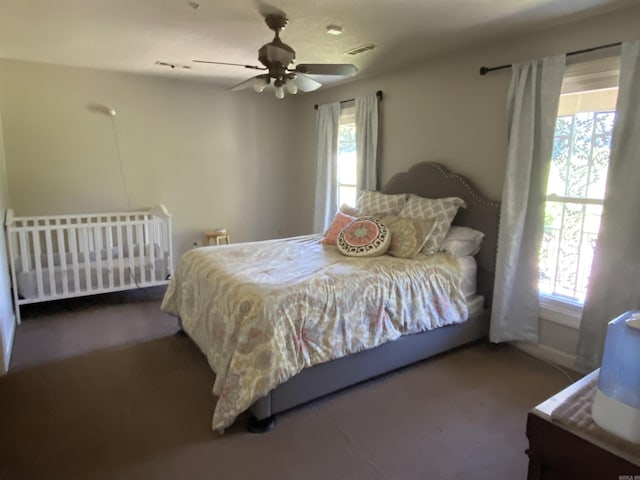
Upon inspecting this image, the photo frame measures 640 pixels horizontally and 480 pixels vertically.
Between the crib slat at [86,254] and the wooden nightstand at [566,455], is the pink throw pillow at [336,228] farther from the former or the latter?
the wooden nightstand at [566,455]

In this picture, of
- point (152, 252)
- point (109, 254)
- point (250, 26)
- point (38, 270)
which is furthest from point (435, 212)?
point (38, 270)

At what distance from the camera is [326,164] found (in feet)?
15.8

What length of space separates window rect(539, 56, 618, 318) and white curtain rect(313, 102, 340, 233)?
2.47m

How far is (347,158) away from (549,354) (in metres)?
2.91

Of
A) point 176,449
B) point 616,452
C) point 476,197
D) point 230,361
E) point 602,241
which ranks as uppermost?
point 476,197

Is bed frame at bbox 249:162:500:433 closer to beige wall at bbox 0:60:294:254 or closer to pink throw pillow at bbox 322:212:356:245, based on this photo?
pink throw pillow at bbox 322:212:356:245

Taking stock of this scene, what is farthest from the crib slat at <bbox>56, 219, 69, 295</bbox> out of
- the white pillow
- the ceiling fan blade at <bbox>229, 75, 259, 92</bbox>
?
the white pillow

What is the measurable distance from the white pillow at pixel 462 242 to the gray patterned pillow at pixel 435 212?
0.06 m

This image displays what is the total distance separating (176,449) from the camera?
1.93 metres

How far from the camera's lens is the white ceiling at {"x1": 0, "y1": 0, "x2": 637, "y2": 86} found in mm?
2398

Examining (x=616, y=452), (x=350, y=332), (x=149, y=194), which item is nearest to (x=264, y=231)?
(x=149, y=194)

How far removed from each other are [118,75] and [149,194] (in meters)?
1.31

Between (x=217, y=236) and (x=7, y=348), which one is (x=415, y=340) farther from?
(x=217, y=236)

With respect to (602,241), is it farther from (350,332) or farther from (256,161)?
→ (256,161)
